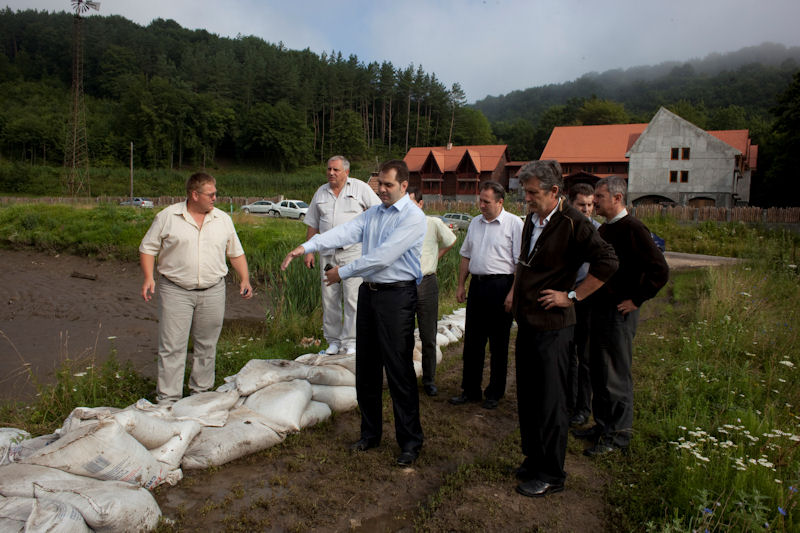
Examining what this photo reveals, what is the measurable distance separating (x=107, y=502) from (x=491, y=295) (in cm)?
308

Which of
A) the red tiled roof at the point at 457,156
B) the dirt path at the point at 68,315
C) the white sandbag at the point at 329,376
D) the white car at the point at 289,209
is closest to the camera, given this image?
the white sandbag at the point at 329,376

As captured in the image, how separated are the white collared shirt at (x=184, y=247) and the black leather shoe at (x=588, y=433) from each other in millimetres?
2999

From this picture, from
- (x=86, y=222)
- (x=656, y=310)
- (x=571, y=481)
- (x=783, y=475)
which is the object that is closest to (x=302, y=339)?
(x=571, y=481)

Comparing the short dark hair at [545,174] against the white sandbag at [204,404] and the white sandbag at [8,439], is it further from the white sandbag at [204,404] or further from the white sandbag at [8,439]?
the white sandbag at [8,439]

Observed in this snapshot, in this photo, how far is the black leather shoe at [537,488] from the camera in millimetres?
2795

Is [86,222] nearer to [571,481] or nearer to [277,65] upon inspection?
[571,481]

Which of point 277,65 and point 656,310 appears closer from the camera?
point 656,310

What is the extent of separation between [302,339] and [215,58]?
8616cm

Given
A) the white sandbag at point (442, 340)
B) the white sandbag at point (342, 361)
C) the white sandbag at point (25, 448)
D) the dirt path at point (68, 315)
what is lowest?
the dirt path at point (68, 315)

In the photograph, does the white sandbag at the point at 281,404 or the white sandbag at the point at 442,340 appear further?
the white sandbag at the point at 442,340

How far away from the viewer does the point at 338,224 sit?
16.4ft

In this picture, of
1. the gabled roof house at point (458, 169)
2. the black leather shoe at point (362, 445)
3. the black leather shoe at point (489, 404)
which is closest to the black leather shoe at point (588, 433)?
the black leather shoe at point (489, 404)

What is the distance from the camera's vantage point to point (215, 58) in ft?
262

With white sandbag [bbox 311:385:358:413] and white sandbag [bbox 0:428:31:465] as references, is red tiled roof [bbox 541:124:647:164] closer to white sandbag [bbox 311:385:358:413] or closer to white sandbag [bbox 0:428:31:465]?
Result: white sandbag [bbox 311:385:358:413]
